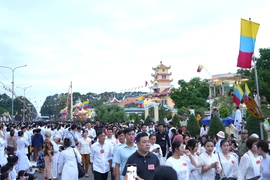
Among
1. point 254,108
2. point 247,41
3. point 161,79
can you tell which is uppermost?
point 161,79

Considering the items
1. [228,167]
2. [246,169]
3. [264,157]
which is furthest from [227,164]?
[264,157]

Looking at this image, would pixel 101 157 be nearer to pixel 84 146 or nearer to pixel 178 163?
pixel 178 163

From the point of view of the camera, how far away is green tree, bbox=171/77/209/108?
58.3m

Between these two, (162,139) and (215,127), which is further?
(215,127)

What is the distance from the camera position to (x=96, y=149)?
9.60 m

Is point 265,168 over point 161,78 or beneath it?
beneath

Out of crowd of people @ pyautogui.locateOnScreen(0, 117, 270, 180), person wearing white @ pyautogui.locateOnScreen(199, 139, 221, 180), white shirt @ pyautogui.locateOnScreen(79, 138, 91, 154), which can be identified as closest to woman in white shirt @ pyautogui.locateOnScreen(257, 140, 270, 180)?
crowd of people @ pyautogui.locateOnScreen(0, 117, 270, 180)

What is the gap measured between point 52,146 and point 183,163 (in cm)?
Result: 580

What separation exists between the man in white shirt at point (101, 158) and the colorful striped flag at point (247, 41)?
5.29 meters

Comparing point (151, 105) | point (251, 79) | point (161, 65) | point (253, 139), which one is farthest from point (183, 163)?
point (161, 65)

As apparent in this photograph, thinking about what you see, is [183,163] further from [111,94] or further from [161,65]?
[111,94]

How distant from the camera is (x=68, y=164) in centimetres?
853

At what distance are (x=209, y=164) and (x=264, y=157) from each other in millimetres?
1032

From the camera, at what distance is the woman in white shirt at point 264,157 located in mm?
5992
